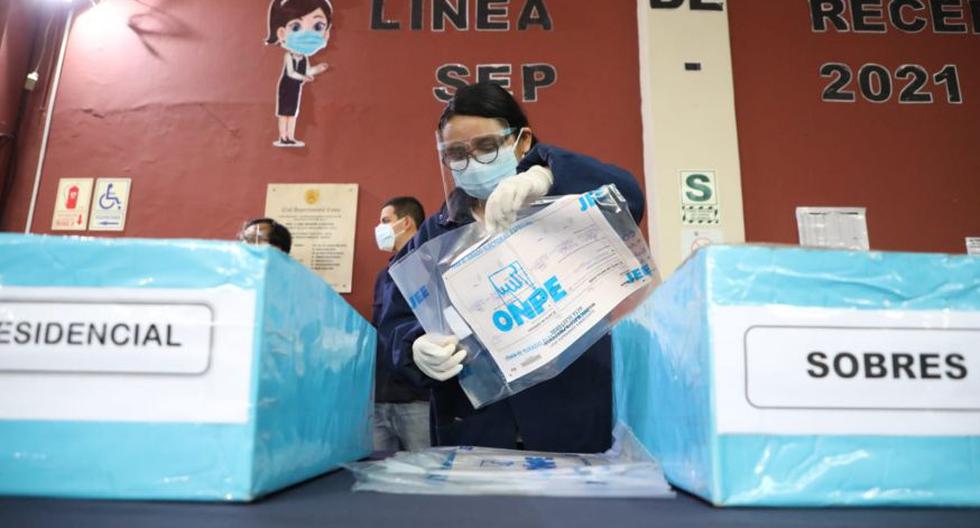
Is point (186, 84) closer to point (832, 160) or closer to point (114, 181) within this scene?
point (114, 181)

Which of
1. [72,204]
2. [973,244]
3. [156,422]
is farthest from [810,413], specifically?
[72,204]

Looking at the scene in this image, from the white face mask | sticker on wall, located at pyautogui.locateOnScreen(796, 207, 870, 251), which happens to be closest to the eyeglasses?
the white face mask

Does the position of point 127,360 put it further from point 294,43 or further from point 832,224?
point 832,224

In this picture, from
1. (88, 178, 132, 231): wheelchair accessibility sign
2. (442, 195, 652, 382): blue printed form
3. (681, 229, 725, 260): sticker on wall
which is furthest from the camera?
(88, 178, 132, 231): wheelchair accessibility sign

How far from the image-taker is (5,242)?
463 mm

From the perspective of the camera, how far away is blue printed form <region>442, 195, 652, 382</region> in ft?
1.92

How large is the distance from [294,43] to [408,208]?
0.93 meters

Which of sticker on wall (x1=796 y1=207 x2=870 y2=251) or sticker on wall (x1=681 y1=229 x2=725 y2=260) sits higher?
sticker on wall (x1=796 y1=207 x2=870 y2=251)

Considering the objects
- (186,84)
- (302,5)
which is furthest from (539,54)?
(186,84)

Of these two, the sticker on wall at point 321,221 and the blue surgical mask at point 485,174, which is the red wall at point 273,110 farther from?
the blue surgical mask at point 485,174

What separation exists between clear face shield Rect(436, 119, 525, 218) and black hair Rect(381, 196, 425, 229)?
129 centimetres

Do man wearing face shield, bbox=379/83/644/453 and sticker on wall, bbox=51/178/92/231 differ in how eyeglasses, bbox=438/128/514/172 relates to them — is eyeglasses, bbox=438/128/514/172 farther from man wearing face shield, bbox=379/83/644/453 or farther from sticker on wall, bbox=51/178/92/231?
sticker on wall, bbox=51/178/92/231

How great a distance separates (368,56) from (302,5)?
1.22ft

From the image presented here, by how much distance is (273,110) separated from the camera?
2.54m
